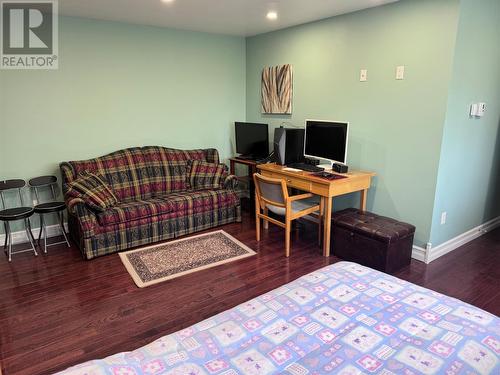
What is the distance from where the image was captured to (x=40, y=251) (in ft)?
11.5

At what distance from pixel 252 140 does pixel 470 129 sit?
254 centimetres

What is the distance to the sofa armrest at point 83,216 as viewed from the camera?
3.26 meters

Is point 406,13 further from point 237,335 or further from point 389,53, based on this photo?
point 237,335

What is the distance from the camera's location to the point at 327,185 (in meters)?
3.21

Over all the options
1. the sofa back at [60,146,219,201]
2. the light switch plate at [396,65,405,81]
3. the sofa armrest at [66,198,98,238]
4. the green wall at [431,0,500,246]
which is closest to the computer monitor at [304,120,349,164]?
the light switch plate at [396,65,405,81]

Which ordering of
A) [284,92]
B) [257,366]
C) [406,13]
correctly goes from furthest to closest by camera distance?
[284,92]
[406,13]
[257,366]

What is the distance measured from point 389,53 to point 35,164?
387 centimetres

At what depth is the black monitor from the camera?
4.61m

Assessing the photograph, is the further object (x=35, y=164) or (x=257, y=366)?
(x=35, y=164)

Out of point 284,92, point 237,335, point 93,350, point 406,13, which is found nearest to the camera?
point 237,335

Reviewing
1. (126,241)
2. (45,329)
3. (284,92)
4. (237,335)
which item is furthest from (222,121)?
(237,335)

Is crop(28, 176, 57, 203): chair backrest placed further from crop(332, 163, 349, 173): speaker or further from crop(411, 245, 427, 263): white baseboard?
crop(411, 245, 427, 263): white baseboard

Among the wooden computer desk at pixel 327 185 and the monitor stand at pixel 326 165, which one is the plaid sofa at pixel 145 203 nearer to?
the wooden computer desk at pixel 327 185

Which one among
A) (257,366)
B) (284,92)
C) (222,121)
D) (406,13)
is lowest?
(257,366)
